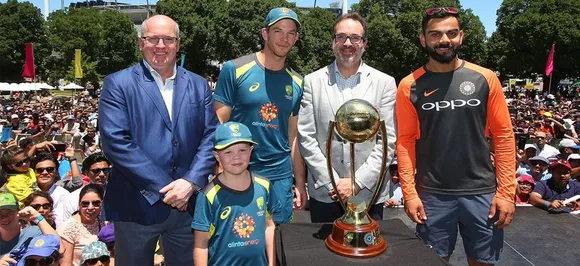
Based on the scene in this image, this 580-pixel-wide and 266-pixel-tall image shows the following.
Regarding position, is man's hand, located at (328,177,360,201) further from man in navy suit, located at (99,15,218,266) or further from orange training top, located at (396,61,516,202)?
man in navy suit, located at (99,15,218,266)

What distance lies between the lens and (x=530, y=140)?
448 inches

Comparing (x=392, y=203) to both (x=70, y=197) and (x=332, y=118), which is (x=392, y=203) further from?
(x=70, y=197)

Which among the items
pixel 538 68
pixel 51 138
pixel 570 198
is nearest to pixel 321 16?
pixel 538 68

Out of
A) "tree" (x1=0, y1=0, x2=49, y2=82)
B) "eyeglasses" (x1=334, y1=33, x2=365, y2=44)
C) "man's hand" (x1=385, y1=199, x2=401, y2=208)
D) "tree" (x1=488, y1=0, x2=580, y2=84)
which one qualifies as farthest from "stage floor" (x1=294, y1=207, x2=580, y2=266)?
"tree" (x1=0, y1=0, x2=49, y2=82)

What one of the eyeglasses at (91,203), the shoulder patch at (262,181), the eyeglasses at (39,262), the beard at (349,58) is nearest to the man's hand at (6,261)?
the eyeglasses at (39,262)

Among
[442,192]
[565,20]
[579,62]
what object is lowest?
[442,192]

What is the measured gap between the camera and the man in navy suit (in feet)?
9.34

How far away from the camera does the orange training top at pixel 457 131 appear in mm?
3088

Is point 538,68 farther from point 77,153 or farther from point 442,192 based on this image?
point 442,192

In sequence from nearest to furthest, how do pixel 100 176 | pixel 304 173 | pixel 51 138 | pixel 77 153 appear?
pixel 304 173 → pixel 100 176 → pixel 77 153 → pixel 51 138

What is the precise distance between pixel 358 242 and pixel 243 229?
751 millimetres

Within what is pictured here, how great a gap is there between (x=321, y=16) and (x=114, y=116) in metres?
50.0

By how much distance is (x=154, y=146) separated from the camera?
2.92 metres

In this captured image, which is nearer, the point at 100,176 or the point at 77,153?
the point at 100,176
